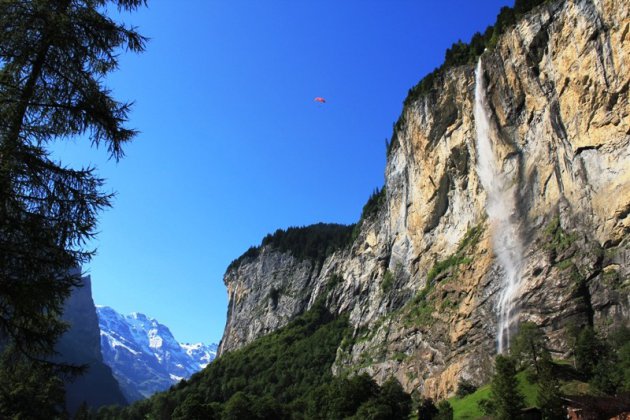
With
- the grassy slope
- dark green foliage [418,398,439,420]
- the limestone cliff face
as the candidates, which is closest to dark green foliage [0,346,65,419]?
dark green foliage [418,398,439,420]

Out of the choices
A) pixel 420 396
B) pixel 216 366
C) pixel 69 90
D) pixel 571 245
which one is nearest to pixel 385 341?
pixel 420 396

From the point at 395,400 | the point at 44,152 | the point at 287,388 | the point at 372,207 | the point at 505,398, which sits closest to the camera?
the point at 44,152

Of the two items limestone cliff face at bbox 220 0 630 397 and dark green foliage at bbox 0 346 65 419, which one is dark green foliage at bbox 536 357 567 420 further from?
dark green foliage at bbox 0 346 65 419

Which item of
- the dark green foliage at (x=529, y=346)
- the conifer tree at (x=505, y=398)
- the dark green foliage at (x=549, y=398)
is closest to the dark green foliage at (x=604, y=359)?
the dark green foliage at (x=529, y=346)

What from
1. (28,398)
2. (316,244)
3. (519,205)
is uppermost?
(316,244)

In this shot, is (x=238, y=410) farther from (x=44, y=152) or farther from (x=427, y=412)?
(x=44, y=152)

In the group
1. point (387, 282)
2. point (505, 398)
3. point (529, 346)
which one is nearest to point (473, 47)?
point (387, 282)
